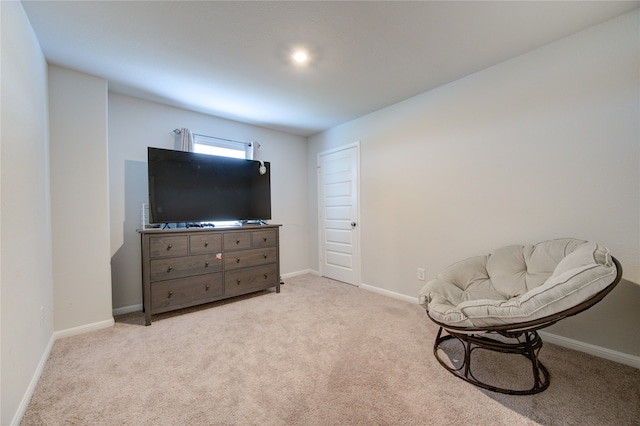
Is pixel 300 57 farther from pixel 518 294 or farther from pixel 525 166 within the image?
pixel 518 294

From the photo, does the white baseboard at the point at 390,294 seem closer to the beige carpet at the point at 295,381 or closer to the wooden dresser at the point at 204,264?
the beige carpet at the point at 295,381

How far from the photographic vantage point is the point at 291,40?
1.96 meters

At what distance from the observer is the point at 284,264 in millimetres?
4191

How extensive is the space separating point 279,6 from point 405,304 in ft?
9.78

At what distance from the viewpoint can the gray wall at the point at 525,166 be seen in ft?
5.80

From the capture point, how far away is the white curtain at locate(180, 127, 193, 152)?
3088mm

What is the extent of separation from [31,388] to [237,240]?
73.6 inches

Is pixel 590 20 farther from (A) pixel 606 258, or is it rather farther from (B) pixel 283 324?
(B) pixel 283 324

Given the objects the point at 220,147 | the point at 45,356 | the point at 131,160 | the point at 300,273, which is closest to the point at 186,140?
the point at 220,147

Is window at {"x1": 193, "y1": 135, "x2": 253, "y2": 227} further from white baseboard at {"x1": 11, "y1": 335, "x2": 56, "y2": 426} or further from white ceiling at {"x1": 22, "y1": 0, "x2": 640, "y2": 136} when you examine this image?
white baseboard at {"x1": 11, "y1": 335, "x2": 56, "y2": 426}

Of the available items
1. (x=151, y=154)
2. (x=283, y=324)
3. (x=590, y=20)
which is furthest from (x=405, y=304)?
(x=151, y=154)

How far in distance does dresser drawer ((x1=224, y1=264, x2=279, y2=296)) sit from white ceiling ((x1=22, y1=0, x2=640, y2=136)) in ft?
6.79

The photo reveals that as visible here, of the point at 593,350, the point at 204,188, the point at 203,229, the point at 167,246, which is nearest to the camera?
the point at 593,350

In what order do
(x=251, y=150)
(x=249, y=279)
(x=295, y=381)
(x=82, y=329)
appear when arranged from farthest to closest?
(x=251, y=150)
(x=249, y=279)
(x=82, y=329)
(x=295, y=381)
